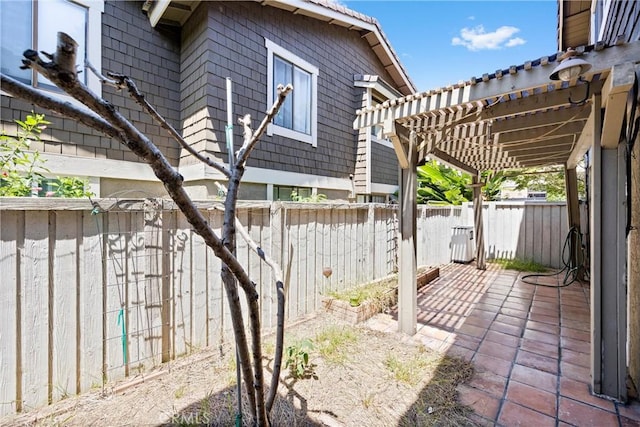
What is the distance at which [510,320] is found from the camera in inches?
153

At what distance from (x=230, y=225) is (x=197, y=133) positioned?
3.87m

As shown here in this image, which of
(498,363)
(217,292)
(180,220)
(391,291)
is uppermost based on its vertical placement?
(180,220)

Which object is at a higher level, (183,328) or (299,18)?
(299,18)

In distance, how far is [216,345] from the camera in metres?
2.94

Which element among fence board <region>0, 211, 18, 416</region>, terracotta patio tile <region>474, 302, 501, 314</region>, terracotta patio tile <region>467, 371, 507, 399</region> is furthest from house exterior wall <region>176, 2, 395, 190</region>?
terracotta patio tile <region>467, 371, 507, 399</region>

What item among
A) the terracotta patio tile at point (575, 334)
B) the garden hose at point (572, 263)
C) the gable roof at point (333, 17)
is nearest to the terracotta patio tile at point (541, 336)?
the terracotta patio tile at point (575, 334)

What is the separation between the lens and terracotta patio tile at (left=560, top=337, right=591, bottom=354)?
310 cm

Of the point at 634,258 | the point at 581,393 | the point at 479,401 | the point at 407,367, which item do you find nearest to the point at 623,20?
the point at 634,258

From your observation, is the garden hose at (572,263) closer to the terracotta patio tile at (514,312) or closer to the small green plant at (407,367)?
the terracotta patio tile at (514,312)

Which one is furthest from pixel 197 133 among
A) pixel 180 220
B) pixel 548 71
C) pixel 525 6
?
pixel 525 6

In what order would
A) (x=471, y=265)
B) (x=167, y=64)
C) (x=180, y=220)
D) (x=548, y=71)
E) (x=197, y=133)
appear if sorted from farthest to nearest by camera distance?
1. (x=471, y=265)
2. (x=167, y=64)
3. (x=197, y=133)
4. (x=180, y=220)
5. (x=548, y=71)

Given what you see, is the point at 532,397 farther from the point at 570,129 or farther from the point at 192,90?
the point at 192,90

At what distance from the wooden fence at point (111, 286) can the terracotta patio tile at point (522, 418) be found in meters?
2.29

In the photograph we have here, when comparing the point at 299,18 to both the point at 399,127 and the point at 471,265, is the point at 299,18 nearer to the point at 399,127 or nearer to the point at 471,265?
the point at 399,127
